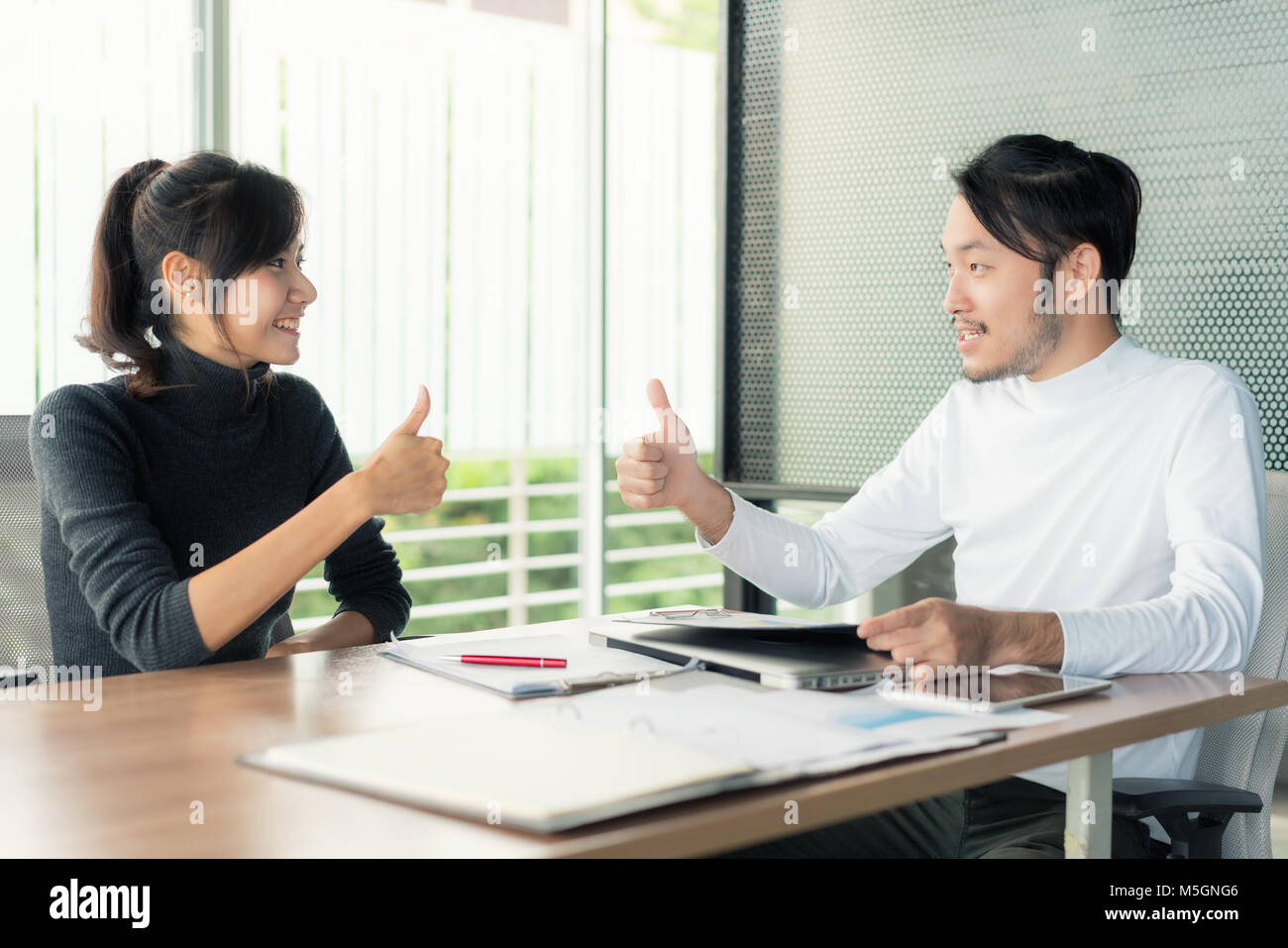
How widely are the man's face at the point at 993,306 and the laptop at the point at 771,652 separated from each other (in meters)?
0.64

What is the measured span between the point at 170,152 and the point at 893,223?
5.11 ft

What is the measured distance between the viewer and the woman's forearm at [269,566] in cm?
133

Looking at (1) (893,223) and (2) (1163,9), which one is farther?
(1) (893,223)

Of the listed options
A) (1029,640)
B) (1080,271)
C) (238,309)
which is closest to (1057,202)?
(1080,271)

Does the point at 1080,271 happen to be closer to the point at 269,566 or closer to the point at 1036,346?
the point at 1036,346

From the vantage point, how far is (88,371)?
2.53 meters

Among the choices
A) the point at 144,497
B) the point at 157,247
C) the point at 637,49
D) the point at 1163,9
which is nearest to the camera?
the point at 144,497

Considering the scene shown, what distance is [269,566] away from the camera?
4.41 ft

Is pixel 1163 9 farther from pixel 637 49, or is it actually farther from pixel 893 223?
pixel 637 49

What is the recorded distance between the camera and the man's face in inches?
69.4

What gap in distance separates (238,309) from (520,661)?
75 cm

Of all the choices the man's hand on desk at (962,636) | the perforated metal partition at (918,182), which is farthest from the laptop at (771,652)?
the perforated metal partition at (918,182)

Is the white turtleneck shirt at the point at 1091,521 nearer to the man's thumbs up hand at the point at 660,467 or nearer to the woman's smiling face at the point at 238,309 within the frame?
the man's thumbs up hand at the point at 660,467
